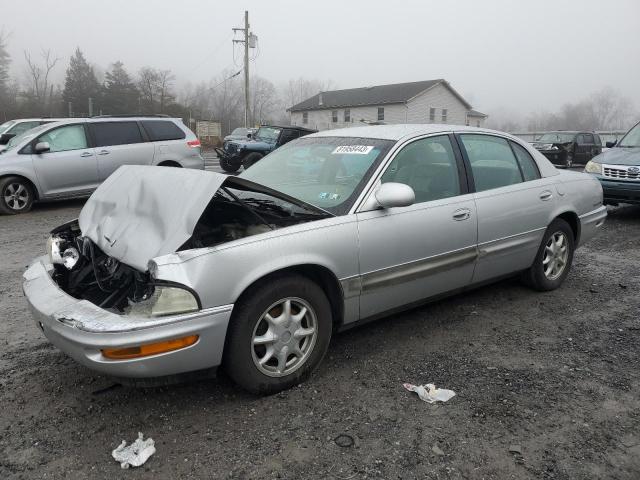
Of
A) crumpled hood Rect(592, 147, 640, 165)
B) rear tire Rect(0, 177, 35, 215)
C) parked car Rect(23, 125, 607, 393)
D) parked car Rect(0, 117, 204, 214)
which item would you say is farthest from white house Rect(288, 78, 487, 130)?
parked car Rect(23, 125, 607, 393)

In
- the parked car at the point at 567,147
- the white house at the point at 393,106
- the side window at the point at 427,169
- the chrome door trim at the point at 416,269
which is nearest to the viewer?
the chrome door trim at the point at 416,269

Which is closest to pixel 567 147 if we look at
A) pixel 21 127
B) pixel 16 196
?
pixel 21 127

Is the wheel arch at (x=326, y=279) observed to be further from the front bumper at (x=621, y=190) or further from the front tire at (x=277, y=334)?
the front bumper at (x=621, y=190)

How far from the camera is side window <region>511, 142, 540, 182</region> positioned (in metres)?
4.42

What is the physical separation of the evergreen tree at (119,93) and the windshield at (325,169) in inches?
1989

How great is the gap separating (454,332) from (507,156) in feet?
5.48

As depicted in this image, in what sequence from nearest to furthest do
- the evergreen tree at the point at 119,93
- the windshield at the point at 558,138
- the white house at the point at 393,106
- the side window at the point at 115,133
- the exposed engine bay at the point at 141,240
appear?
the exposed engine bay at the point at 141,240 → the side window at the point at 115,133 → the windshield at the point at 558,138 → the white house at the point at 393,106 → the evergreen tree at the point at 119,93

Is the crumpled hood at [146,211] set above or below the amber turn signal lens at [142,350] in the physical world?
above

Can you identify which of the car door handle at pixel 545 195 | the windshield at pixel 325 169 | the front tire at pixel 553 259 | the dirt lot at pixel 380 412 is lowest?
the dirt lot at pixel 380 412

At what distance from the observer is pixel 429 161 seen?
378cm

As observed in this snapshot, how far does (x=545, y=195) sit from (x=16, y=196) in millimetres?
8452

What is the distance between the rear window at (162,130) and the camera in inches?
394

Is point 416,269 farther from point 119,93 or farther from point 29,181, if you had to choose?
point 119,93

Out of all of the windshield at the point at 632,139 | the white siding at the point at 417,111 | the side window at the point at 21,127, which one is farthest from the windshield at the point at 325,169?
the white siding at the point at 417,111
